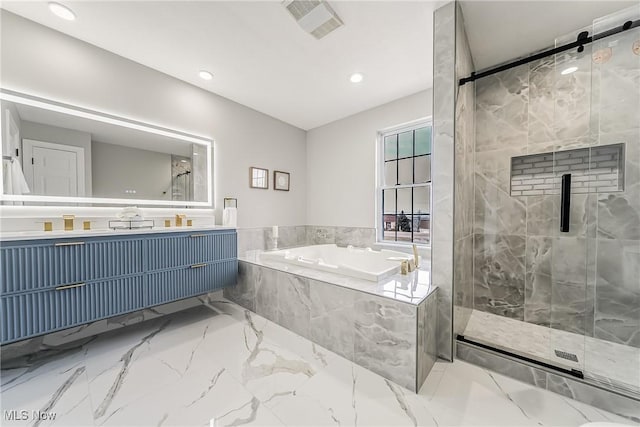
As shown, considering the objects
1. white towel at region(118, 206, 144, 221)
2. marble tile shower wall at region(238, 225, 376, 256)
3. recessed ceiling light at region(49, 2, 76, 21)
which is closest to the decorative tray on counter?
white towel at region(118, 206, 144, 221)

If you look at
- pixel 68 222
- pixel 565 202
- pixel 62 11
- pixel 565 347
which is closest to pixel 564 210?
pixel 565 202

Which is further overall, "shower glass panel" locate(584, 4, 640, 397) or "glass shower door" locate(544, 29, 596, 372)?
"glass shower door" locate(544, 29, 596, 372)

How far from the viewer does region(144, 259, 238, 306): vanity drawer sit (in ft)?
6.40

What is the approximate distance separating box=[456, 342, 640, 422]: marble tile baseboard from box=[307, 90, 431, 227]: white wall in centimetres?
179

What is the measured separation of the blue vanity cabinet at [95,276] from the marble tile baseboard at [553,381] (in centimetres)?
227

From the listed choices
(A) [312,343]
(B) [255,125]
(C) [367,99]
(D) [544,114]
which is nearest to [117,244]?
(A) [312,343]

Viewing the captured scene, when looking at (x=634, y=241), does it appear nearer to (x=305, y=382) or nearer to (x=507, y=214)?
(x=507, y=214)

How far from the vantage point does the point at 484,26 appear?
181 cm

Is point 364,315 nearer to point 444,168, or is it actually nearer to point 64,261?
point 444,168

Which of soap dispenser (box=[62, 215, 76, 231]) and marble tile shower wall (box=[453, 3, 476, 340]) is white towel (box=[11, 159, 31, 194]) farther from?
marble tile shower wall (box=[453, 3, 476, 340])

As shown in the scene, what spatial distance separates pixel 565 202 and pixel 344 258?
2.16m

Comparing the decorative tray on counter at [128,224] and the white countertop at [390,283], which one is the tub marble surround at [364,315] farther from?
the decorative tray on counter at [128,224]

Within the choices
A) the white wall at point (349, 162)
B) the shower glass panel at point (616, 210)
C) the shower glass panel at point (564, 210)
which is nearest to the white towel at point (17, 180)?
the white wall at point (349, 162)

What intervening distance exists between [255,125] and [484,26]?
2601mm
